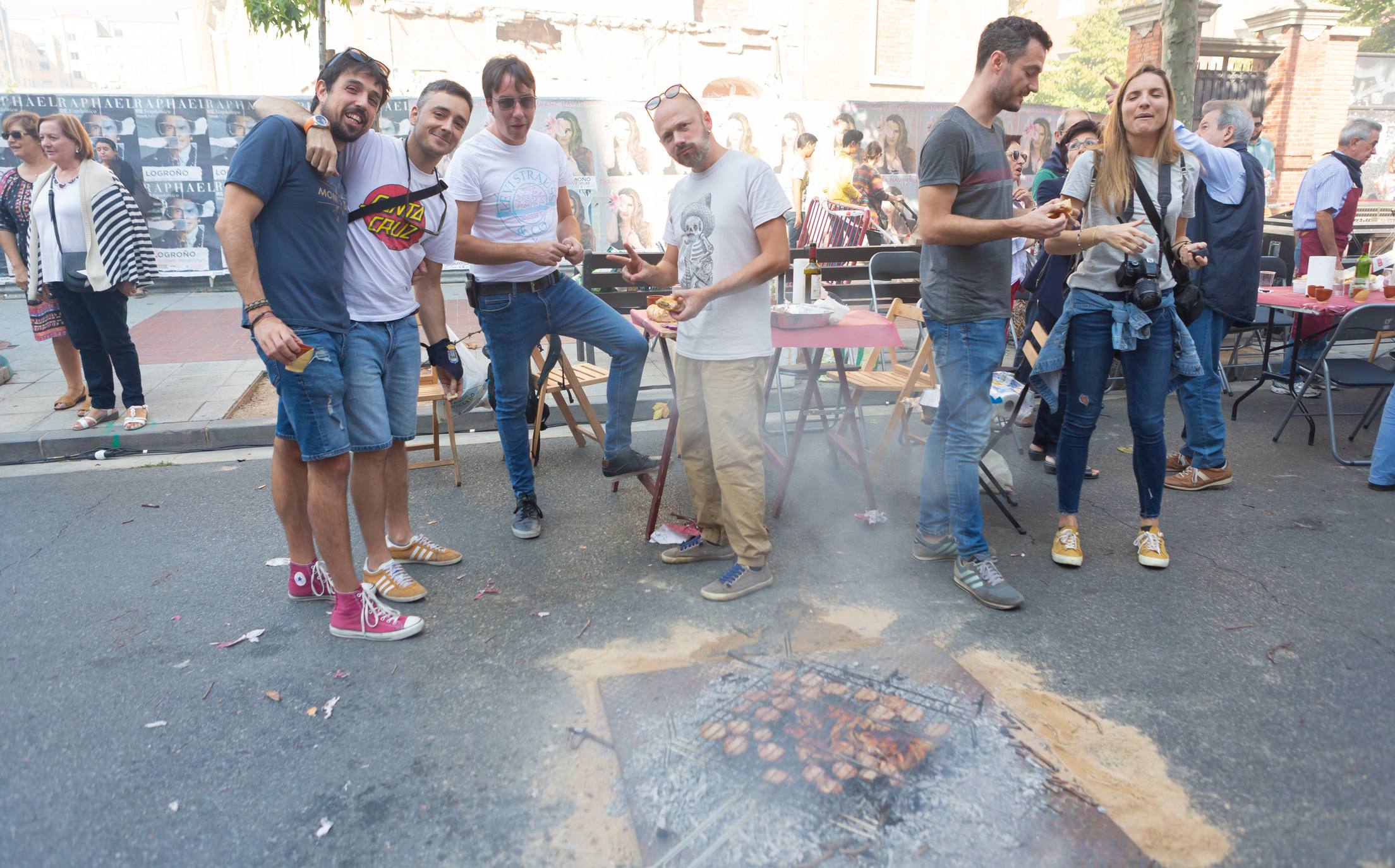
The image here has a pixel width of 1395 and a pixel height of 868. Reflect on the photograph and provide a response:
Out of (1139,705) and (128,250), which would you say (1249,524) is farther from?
(128,250)

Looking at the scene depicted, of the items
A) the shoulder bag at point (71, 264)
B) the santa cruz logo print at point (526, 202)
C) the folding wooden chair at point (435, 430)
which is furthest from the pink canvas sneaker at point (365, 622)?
the shoulder bag at point (71, 264)

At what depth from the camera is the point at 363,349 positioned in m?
3.37

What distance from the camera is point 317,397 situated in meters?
3.12

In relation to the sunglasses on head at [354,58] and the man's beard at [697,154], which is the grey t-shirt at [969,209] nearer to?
the man's beard at [697,154]

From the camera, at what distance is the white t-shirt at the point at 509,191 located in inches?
158

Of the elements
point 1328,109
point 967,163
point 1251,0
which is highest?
point 1251,0

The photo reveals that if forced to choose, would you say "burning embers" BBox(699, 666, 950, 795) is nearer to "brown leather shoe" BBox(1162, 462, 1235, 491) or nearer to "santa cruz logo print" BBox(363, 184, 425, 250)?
"santa cruz logo print" BBox(363, 184, 425, 250)

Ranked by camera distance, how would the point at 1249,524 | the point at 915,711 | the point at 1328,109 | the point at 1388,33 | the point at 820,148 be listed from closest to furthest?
the point at 915,711 < the point at 1249,524 < the point at 820,148 < the point at 1328,109 < the point at 1388,33

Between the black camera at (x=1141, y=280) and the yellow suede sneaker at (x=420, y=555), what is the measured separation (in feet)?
10.4

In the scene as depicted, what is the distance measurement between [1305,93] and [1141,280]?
54.3ft

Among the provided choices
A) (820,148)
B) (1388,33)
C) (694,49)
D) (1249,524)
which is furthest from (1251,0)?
(1249,524)

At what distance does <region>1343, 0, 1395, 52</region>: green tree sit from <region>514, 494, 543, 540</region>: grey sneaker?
38413 millimetres

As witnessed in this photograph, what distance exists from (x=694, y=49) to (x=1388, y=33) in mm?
26019

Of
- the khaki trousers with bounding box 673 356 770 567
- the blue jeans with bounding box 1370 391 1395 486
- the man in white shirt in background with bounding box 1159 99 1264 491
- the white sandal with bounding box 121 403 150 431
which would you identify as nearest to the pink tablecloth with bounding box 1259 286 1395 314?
the man in white shirt in background with bounding box 1159 99 1264 491
